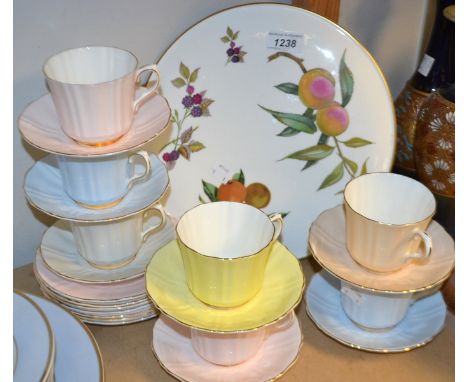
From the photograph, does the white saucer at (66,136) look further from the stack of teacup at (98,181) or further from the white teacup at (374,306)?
the white teacup at (374,306)

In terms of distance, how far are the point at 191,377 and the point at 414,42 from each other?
2.38 ft

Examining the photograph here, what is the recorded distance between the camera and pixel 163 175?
0.81m

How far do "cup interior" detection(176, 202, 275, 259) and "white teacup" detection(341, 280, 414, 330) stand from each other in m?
0.15

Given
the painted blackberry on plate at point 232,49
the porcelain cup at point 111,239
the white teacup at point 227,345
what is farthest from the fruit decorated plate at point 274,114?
the white teacup at point 227,345

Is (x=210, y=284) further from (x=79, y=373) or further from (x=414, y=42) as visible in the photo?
(x=414, y=42)

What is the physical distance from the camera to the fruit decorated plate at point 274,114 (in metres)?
0.89

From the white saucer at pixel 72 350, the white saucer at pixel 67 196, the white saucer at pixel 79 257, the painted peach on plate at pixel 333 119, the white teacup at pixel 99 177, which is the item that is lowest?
the white saucer at pixel 79 257

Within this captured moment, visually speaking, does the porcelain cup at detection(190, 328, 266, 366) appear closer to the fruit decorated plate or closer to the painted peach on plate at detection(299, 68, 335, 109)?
the fruit decorated plate

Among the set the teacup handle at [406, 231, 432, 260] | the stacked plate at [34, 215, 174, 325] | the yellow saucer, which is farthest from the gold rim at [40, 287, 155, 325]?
the teacup handle at [406, 231, 432, 260]

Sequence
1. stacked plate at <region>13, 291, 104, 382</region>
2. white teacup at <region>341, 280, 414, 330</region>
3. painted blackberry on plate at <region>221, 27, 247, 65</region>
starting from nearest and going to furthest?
stacked plate at <region>13, 291, 104, 382</region> → white teacup at <region>341, 280, 414, 330</region> → painted blackberry on plate at <region>221, 27, 247, 65</region>

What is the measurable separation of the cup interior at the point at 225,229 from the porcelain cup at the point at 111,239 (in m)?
0.07

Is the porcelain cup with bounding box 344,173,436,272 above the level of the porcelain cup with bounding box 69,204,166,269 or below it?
above

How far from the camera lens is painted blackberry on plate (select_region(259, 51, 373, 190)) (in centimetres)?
90

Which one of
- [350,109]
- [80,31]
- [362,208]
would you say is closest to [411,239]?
[362,208]
